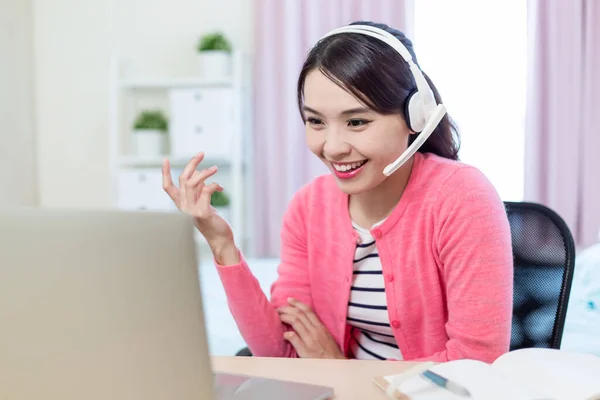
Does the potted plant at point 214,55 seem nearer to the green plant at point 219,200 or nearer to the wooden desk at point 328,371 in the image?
the green plant at point 219,200

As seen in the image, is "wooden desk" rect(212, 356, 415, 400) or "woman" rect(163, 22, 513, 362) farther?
"woman" rect(163, 22, 513, 362)

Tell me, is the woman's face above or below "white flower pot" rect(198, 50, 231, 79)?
below

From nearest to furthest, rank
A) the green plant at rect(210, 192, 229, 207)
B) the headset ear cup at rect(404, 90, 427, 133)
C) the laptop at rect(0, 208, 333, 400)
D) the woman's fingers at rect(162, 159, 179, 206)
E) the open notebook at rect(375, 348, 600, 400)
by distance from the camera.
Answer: the laptop at rect(0, 208, 333, 400) < the open notebook at rect(375, 348, 600, 400) < the woman's fingers at rect(162, 159, 179, 206) < the headset ear cup at rect(404, 90, 427, 133) < the green plant at rect(210, 192, 229, 207)

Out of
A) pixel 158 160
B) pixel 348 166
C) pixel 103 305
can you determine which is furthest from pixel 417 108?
pixel 158 160

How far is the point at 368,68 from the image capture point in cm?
94

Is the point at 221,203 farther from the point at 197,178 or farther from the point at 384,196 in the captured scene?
the point at 197,178

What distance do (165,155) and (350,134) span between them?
2350 mm

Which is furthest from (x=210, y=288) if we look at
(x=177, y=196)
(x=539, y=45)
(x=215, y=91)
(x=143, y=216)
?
(x=539, y=45)

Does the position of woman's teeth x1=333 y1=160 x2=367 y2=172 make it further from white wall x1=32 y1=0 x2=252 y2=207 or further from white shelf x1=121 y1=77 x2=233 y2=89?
white wall x1=32 y1=0 x2=252 y2=207

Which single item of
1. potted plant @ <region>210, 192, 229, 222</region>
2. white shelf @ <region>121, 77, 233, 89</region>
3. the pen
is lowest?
potted plant @ <region>210, 192, 229, 222</region>

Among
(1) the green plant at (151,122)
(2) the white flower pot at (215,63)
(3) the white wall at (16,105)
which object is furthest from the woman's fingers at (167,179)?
(3) the white wall at (16,105)

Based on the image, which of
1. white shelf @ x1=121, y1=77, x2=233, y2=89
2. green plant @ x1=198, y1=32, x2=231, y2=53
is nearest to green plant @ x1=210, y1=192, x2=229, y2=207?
white shelf @ x1=121, y1=77, x2=233, y2=89

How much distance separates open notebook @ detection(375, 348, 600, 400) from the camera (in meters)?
0.58

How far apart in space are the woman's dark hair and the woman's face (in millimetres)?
12
